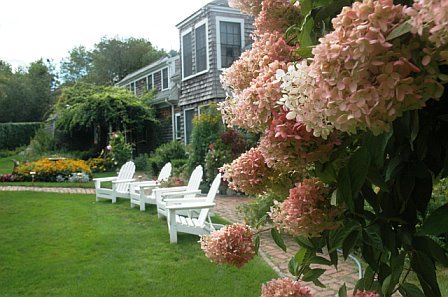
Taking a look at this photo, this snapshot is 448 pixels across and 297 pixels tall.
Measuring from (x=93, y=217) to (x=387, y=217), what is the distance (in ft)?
26.3

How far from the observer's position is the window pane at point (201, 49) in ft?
48.9

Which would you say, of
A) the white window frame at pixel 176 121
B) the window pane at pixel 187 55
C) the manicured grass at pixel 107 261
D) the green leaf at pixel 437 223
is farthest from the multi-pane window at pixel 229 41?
the green leaf at pixel 437 223

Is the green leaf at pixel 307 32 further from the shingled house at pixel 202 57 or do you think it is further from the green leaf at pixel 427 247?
the shingled house at pixel 202 57

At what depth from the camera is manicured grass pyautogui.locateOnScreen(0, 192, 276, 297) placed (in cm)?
445

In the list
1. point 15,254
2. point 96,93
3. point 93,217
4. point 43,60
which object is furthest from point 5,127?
point 15,254

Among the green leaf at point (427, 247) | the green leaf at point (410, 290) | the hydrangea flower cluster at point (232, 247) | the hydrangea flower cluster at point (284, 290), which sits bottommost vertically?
the hydrangea flower cluster at point (284, 290)

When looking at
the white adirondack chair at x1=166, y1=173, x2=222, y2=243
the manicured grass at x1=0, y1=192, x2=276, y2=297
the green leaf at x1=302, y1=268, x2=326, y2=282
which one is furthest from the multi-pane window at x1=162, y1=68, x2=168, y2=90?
the green leaf at x1=302, y1=268, x2=326, y2=282

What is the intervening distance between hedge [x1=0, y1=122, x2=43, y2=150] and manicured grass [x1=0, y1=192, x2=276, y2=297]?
905 inches

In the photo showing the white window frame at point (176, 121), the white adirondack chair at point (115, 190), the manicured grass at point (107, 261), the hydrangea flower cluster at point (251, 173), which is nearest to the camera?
the hydrangea flower cluster at point (251, 173)

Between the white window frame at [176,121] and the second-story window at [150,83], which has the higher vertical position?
the second-story window at [150,83]

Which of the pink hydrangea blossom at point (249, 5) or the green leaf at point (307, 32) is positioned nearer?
the green leaf at point (307, 32)

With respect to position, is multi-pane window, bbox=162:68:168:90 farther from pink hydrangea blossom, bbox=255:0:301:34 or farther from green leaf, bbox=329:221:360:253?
green leaf, bbox=329:221:360:253

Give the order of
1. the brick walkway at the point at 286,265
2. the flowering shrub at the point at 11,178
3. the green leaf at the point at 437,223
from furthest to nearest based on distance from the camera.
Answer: the flowering shrub at the point at 11,178
the brick walkway at the point at 286,265
the green leaf at the point at 437,223

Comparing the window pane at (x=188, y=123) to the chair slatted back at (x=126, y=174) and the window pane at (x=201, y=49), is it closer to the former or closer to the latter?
the window pane at (x=201, y=49)
